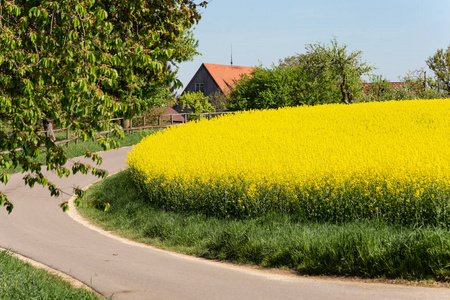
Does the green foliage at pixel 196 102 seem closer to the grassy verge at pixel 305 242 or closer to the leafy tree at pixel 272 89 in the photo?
the leafy tree at pixel 272 89

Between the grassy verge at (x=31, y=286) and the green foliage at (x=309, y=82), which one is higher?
the green foliage at (x=309, y=82)

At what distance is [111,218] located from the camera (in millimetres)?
16266

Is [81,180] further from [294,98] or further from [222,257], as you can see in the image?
[294,98]

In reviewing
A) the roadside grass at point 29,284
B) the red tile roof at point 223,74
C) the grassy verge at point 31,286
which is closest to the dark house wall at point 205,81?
the red tile roof at point 223,74

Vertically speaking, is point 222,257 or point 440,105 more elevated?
point 440,105

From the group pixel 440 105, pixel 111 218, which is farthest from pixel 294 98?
pixel 111 218

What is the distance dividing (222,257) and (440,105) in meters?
19.7

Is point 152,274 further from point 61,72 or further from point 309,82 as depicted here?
point 309,82

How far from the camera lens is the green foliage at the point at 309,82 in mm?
43906

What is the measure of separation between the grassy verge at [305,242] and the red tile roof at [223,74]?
2164 inches

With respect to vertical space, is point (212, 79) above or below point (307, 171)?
above

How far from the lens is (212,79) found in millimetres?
70125

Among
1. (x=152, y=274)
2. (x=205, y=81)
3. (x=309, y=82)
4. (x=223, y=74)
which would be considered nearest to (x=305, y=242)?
(x=152, y=274)

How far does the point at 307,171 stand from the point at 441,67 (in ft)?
222
